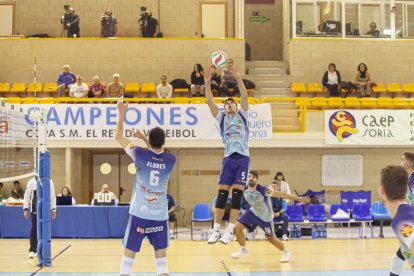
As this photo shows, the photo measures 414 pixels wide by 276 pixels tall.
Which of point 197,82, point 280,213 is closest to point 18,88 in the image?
point 197,82

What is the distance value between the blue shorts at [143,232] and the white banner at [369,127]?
14678 mm

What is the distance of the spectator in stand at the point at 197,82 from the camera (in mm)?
24239

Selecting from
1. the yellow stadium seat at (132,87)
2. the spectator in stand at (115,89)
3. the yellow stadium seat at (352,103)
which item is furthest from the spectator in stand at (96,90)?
the yellow stadium seat at (352,103)

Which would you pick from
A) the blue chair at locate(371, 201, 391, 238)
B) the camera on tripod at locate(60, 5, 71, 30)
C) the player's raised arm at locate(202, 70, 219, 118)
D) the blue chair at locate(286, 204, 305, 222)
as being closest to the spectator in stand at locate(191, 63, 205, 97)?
the camera on tripod at locate(60, 5, 71, 30)

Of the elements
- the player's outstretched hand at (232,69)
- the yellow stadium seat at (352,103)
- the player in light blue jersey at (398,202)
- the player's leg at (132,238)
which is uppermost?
the yellow stadium seat at (352,103)

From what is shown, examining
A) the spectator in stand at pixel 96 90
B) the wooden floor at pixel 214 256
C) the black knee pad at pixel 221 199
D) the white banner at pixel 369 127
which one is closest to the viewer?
the black knee pad at pixel 221 199

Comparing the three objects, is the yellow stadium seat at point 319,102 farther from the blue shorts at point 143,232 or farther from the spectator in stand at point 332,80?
the blue shorts at point 143,232

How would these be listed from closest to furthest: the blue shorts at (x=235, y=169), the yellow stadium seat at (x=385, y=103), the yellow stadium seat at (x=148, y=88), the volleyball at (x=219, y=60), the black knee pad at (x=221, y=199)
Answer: the volleyball at (x=219, y=60) → the black knee pad at (x=221, y=199) → the blue shorts at (x=235, y=169) → the yellow stadium seat at (x=385, y=103) → the yellow stadium seat at (x=148, y=88)

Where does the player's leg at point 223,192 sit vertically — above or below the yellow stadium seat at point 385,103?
below

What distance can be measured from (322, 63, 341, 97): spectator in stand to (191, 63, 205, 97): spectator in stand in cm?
497

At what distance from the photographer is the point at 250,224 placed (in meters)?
14.1

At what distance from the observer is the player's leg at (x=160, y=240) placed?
8.34 metres

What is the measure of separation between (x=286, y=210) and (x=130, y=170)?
7766 millimetres

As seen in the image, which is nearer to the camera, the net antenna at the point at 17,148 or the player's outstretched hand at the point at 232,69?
the player's outstretched hand at the point at 232,69
